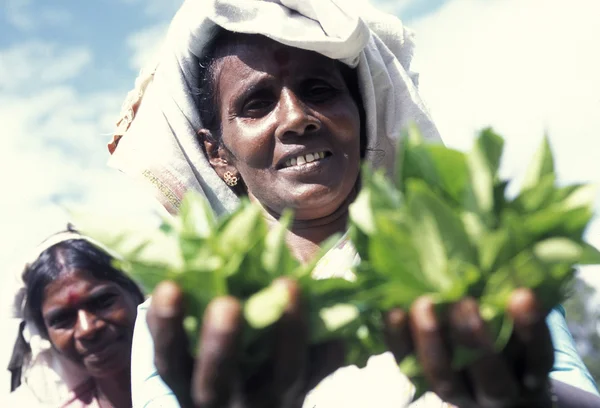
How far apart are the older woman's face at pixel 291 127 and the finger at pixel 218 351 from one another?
4.34ft

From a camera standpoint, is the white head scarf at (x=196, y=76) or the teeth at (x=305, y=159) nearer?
the teeth at (x=305, y=159)

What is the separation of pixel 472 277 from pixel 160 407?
1193mm

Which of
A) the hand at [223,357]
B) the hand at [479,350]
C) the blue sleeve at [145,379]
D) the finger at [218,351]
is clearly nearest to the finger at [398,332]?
the hand at [479,350]

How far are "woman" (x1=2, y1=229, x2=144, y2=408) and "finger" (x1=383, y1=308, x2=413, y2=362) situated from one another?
3665 mm

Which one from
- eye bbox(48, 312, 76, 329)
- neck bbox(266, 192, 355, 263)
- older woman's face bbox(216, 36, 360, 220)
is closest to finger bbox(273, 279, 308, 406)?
older woman's face bbox(216, 36, 360, 220)

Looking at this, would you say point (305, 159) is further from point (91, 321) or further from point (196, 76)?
point (91, 321)

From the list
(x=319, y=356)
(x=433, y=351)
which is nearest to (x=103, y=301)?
(x=319, y=356)

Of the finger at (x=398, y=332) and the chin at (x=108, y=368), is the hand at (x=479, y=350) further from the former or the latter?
the chin at (x=108, y=368)

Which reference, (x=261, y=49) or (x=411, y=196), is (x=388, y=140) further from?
(x=411, y=196)

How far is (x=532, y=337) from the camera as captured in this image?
3.92 ft

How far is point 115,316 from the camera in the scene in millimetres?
4742

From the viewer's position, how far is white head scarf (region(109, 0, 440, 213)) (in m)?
2.70

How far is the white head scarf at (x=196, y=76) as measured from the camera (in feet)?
8.84

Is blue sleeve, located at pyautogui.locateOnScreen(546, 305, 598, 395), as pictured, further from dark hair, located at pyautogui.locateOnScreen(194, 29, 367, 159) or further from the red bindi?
the red bindi
